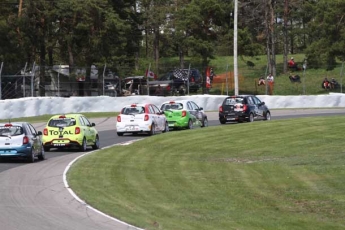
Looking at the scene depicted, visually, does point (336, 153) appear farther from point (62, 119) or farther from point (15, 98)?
point (15, 98)

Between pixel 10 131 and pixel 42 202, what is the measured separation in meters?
9.56

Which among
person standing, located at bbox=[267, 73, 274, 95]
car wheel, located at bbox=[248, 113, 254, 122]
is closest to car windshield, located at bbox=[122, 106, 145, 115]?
car wheel, located at bbox=[248, 113, 254, 122]

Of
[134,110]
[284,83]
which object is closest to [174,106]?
[134,110]

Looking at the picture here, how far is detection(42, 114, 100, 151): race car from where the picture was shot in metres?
28.2

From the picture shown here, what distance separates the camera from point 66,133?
2820 centimetres

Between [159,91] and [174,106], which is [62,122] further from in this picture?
[159,91]

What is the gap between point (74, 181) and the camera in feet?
62.4

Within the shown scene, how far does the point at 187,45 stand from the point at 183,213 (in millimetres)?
54967

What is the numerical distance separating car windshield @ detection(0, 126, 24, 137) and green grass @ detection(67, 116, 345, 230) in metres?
2.22

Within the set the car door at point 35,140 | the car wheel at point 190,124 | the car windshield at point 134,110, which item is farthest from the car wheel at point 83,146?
the car wheel at point 190,124

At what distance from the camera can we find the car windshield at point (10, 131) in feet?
80.8

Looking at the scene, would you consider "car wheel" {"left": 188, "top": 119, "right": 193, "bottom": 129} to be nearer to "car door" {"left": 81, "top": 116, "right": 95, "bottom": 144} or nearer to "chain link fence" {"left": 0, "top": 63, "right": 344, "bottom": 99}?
"car door" {"left": 81, "top": 116, "right": 95, "bottom": 144}

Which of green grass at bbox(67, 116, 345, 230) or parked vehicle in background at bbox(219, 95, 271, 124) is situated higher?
parked vehicle in background at bbox(219, 95, 271, 124)

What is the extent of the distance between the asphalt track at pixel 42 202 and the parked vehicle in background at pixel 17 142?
1.02 feet
